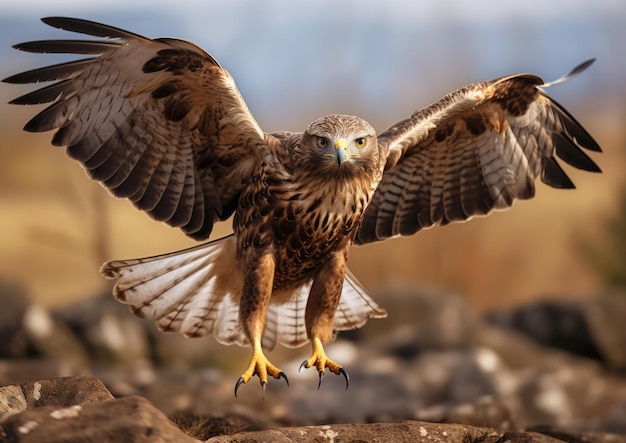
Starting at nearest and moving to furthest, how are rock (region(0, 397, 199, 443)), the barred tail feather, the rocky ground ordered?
rock (region(0, 397, 199, 443)) → the barred tail feather → the rocky ground

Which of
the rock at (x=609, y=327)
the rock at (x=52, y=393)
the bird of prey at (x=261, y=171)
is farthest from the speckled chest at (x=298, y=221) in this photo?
the rock at (x=609, y=327)

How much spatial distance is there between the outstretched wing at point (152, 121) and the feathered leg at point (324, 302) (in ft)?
2.48

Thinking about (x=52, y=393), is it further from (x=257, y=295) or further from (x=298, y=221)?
(x=298, y=221)

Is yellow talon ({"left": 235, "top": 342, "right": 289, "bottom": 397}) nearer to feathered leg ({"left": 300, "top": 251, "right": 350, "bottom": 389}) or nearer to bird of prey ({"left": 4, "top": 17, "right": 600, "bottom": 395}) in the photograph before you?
bird of prey ({"left": 4, "top": 17, "right": 600, "bottom": 395})

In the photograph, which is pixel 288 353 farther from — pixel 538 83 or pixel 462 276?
pixel 538 83

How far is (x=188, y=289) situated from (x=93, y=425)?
2110 mm

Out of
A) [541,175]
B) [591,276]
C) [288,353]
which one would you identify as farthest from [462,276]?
[541,175]

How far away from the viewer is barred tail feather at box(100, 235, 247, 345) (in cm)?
511

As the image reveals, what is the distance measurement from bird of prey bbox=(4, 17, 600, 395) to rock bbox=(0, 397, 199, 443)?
920mm

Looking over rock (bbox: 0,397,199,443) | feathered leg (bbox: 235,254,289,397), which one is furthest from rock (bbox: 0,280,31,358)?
rock (bbox: 0,397,199,443)

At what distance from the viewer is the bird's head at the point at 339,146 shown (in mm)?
4105

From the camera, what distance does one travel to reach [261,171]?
15.1 ft

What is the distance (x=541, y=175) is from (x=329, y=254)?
1.79 m

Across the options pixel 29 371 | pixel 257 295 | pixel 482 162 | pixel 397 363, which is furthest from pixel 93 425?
pixel 397 363
